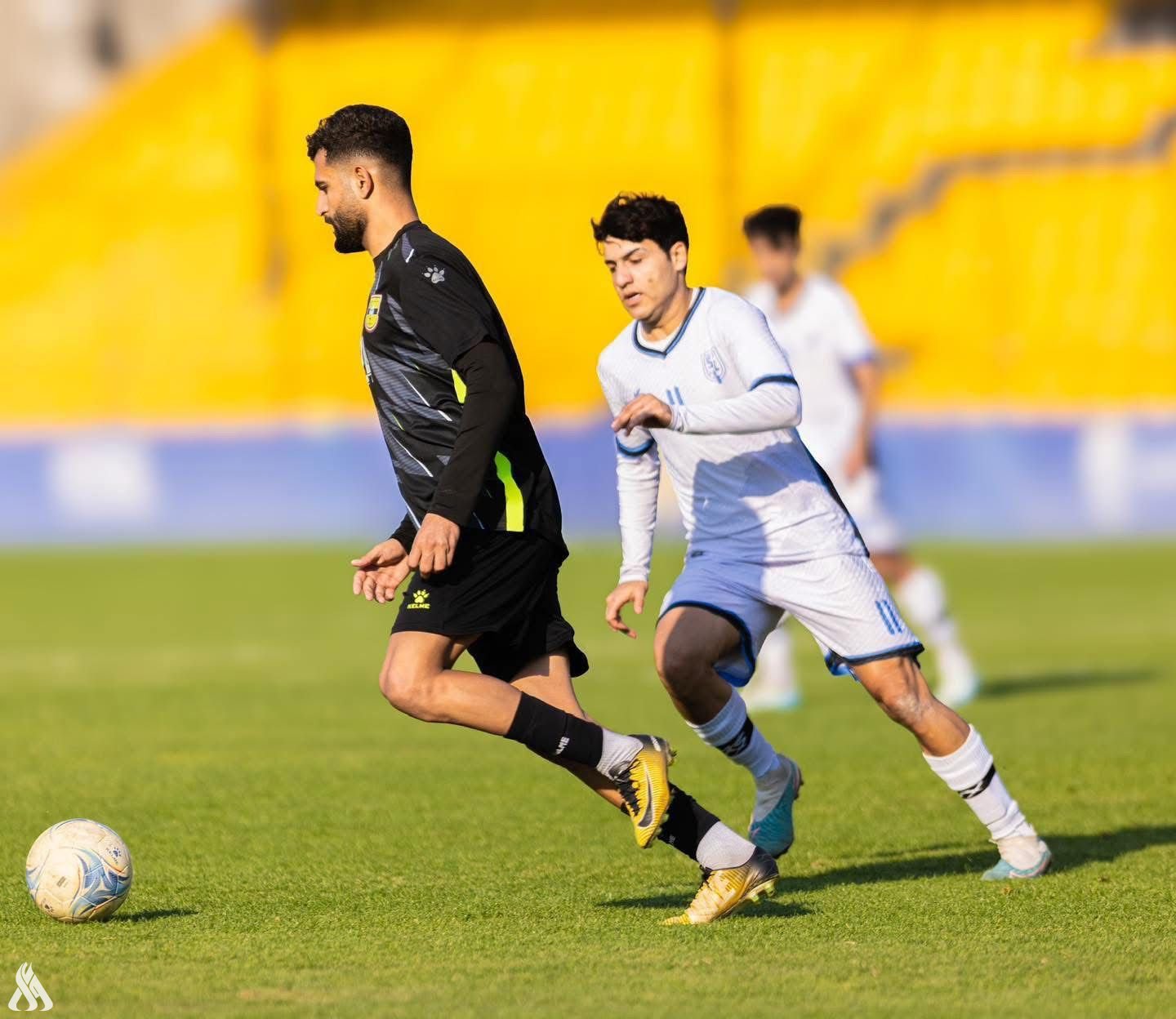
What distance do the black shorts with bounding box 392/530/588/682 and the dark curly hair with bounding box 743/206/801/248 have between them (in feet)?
12.7

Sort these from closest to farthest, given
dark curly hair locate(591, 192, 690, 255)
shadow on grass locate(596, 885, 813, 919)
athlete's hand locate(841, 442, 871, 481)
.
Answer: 1. shadow on grass locate(596, 885, 813, 919)
2. dark curly hair locate(591, 192, 690, 255)
3. athlete's hand locate(841, 442, 871, 481)

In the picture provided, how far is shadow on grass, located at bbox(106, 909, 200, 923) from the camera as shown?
565 centimetres

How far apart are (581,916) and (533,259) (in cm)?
2450

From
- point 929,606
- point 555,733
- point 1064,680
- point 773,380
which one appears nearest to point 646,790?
point 555,733

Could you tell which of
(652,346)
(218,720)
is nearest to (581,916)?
(652,346)

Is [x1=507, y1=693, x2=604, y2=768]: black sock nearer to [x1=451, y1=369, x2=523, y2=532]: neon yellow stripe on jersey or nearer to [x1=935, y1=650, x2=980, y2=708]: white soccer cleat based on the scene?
Answer: [x1=451, y1=369, x2=523, y2=532]: neon yellow stripe on jersey

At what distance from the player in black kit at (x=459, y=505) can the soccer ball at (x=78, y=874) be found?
915 mm

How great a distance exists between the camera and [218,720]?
10.3 metres

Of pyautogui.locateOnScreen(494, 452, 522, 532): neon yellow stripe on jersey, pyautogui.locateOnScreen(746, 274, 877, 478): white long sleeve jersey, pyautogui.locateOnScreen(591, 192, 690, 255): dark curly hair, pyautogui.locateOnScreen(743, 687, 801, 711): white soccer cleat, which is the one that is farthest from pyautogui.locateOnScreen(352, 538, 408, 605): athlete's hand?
pyautogui.locateOnScreen(743, 687, 801, 711): white soccer cleat

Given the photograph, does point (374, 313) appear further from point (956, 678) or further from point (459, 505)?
point (956, 678)

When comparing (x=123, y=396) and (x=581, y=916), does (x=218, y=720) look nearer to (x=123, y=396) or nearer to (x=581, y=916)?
(x=581, y=916)

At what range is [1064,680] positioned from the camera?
11.6m

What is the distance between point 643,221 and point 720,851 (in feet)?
5.75

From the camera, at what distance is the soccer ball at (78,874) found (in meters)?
5.54
